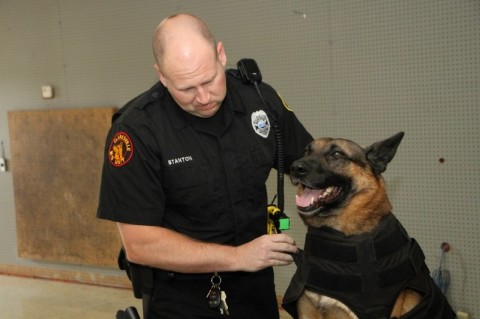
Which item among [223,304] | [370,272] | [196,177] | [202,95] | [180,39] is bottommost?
[223,304]

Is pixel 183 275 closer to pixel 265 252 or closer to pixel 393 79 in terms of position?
pixel 265 252


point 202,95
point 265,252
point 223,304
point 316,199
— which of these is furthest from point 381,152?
point 223,304

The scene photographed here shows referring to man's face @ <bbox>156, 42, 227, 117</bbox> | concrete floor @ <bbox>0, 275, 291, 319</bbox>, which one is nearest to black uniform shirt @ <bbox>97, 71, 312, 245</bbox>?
man's face @ <bbox>156, 42, 227, 117</bbox>

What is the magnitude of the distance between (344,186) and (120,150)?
77cm

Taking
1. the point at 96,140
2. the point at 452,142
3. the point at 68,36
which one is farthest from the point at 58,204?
the point at 452,142

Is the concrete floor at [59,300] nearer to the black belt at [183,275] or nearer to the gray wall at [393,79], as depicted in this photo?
the gray wall at [393,79]

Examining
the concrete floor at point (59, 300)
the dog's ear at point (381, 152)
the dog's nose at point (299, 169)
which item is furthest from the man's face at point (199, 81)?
the concrete floor at point (59, 300)

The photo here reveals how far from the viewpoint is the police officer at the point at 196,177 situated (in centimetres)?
150

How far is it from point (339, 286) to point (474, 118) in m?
1.63

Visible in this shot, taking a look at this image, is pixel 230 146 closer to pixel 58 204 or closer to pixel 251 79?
pixel 251 79

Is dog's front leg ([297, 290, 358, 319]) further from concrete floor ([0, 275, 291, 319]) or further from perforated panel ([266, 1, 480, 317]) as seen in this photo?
concrete floor ([0, 275, 291, 319])

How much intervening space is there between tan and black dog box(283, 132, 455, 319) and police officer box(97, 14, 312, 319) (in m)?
0.13

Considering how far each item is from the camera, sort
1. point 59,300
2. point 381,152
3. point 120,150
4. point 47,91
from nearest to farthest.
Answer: point 120,150, point 381,152, point 59,300, point 47,91

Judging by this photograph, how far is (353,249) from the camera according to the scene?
1.49 metres
